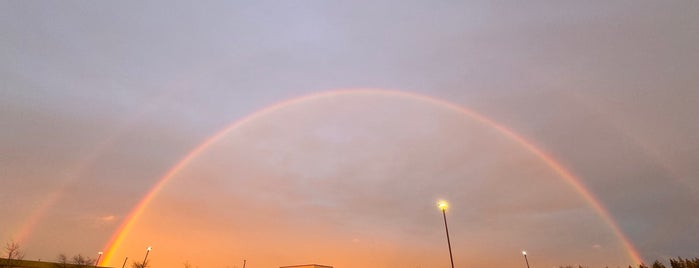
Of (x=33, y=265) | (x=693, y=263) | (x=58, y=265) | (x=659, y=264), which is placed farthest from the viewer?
(x=58, y=265)

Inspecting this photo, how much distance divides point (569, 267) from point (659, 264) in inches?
1878

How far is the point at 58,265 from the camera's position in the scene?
237 feet

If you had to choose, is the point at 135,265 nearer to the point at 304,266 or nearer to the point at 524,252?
the point at 304,266

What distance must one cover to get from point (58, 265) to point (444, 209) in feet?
272

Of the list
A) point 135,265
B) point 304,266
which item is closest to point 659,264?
point 304,266

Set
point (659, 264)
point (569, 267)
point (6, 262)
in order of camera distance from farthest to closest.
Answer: point (569, 267) < point (6, 262) < point (659, 264)

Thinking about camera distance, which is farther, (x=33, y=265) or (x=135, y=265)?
(x=135, y=265)

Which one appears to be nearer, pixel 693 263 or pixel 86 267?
pixel 693 263

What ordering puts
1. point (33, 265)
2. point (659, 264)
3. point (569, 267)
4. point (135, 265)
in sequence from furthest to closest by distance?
point (135, 265) → point (569, 267) → point (33, 265) → point (659, 264)

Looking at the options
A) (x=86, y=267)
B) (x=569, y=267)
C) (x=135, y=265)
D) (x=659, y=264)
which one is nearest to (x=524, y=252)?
(x=659, y=264)

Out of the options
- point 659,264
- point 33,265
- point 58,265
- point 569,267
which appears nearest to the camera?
point 659,264

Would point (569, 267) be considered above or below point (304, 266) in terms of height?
above

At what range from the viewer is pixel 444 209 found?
28.2m

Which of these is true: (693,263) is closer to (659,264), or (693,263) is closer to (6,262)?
(659,264)
